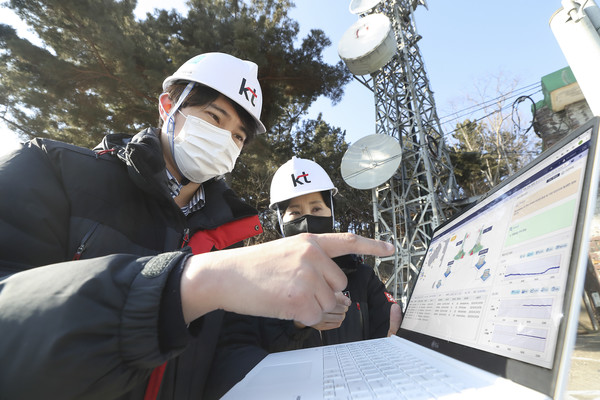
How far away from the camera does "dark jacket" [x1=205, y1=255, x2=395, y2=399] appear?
117 cm

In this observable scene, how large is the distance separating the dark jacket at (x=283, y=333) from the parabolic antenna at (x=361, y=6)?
13039mm

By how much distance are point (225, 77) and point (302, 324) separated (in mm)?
1548

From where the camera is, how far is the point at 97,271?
20.7 inches

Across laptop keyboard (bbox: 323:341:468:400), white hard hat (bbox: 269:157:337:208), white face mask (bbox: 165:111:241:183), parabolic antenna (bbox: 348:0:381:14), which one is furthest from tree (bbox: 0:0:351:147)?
laptop keyboard (bbox: 323:341:468:400)

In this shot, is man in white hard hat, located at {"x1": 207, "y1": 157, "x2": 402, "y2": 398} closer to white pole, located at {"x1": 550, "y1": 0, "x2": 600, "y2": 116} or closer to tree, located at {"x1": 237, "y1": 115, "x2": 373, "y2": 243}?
white pole, located at {"x1": 550, "y1": 0, "x2": 600, "y2": 116}

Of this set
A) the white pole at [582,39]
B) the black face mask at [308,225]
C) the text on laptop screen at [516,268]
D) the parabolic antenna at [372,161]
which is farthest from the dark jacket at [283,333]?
the parabolic antenna at [372,161]

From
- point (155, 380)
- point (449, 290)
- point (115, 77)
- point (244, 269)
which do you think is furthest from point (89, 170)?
point (115, 77)

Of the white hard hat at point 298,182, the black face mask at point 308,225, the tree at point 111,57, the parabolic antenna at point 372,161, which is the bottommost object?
the black face mask at point 308,225

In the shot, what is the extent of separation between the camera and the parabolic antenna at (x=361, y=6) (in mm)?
11789

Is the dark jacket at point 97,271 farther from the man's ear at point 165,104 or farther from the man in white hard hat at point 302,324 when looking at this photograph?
Answer: the man's ear at point 165,104

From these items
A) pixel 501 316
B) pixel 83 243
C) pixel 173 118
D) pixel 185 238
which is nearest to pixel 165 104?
pixel 173 118

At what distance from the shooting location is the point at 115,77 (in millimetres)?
8484

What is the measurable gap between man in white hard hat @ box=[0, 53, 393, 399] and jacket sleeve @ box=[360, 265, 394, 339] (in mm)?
1381

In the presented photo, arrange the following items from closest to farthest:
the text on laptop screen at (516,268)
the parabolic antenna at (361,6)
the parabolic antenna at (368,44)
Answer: the text on laptop screen at (516,268) < the parabolic antenna at (368,44) < the parabolic antenna at (361,6)
